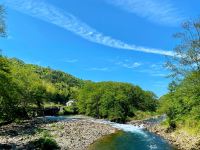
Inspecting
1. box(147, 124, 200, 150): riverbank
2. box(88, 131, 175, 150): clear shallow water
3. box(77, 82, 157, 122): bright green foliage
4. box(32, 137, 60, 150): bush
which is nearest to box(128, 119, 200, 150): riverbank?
box(147, 124, 200, 150): riverbank

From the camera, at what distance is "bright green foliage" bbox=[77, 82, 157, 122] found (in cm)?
13225

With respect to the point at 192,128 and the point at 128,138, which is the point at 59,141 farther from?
the point at 192,128

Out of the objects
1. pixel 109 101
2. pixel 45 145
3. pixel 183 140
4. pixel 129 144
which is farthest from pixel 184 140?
pixel 109 101

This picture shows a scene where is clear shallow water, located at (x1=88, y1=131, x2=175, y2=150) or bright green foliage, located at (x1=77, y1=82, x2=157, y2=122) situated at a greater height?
bright green foliage, located at (x1=77, y1=82, x2=157, y2=122)

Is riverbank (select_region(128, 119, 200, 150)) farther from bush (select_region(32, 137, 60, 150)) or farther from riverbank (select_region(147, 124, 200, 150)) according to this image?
bush (select_region(32, 137, 60, 150))

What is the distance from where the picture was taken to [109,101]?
13562cm

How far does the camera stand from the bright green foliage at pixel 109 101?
434 ft

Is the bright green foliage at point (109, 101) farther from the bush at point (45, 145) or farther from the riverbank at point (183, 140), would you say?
the bush at point (45, 145)

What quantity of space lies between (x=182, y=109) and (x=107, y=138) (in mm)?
16239

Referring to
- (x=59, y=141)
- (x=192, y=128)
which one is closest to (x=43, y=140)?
(x=59, y=141)

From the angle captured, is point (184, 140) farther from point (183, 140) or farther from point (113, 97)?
point (113, 97)

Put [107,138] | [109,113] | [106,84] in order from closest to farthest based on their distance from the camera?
[107,138]
[109,113]
[106,84]

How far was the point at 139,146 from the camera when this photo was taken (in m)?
55.8

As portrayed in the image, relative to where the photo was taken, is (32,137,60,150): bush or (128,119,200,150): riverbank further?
(128,119,200,150): riverbank
